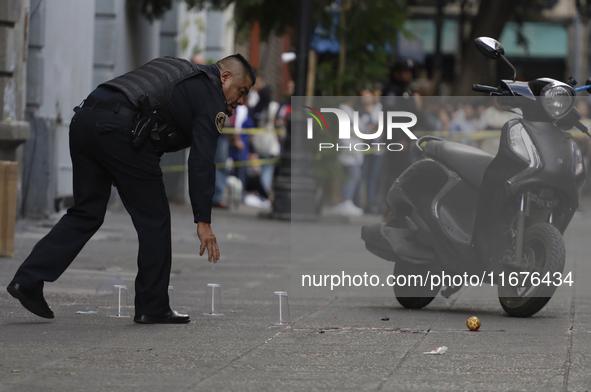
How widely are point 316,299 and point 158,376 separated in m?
3.11

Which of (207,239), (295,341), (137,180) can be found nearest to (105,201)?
(137,180)

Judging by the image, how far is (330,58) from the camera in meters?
16.4

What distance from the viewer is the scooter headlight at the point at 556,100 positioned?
6473 millimetres

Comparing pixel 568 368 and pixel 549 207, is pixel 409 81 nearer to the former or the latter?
pixel 549 207

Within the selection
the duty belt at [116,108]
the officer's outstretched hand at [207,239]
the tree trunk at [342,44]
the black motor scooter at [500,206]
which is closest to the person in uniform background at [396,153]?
the black motor scooter at [500,206]

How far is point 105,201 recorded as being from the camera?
19.5 ft

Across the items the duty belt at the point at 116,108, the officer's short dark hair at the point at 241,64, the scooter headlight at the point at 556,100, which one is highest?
the officer's short dark hair at the point at 241,64

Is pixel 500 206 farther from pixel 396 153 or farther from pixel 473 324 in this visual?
pixel 473 324

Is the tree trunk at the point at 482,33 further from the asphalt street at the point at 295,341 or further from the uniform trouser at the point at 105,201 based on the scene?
the uniform trouser at the point at 105,201

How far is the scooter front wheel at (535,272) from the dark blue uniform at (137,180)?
1.94 m

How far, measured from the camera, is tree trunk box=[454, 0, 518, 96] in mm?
20109

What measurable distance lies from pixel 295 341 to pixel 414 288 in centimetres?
177

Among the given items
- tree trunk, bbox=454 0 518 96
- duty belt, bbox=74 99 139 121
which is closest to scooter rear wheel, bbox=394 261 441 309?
duty belt, bbox=74 99 139 121

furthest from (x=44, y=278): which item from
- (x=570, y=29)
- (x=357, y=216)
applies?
(x=570, y=29)
